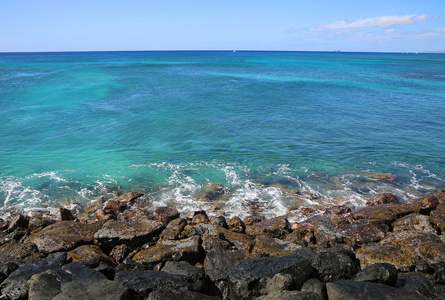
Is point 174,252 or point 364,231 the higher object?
point 174,252

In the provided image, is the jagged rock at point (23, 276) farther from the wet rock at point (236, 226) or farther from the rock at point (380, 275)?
the rock at point (380, 275)

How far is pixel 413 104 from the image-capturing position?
3803 cm

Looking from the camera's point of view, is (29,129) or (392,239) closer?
(392,239)

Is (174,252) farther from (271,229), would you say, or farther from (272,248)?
(271,229)

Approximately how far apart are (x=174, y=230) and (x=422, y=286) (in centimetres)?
779

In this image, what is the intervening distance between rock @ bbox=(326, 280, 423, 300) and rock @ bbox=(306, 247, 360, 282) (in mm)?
728

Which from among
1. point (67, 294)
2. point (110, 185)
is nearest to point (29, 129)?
point (110, 185)

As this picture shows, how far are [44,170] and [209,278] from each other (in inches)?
601

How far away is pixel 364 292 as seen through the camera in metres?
7.27

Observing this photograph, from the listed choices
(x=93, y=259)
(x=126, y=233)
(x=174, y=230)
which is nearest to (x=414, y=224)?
(x=174, y=230)

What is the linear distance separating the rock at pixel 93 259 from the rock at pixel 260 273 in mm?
3746

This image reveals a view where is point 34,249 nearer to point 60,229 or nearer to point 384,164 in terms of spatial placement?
point 60,229

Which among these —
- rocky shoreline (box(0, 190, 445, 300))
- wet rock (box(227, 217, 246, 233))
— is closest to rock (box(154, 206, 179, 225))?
rocky shoreline (box(0, 190, 445, 300))

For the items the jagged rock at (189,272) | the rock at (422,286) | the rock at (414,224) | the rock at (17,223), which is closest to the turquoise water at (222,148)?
the rock at (17,223)
